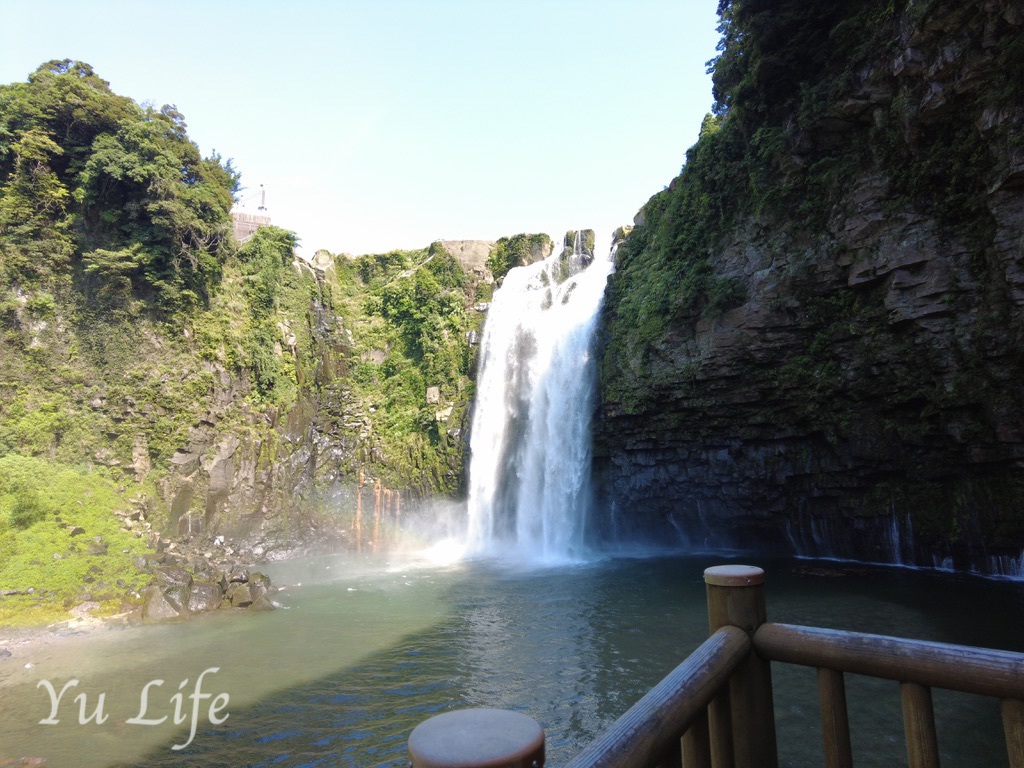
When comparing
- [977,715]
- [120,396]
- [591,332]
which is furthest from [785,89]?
[120,396]

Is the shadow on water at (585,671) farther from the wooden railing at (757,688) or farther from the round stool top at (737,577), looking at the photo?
the round stool top at (737,577)

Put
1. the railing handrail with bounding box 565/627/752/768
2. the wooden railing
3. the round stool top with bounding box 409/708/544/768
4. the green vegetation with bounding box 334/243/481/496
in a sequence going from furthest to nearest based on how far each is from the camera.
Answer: the green vegetation with bounding box 334/243/481/496 < the wooden railing < the railing handrail with bounding box 565/627/752/768 < the round stool top with bounding box 409/708/544/768

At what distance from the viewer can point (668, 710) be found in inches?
72.8

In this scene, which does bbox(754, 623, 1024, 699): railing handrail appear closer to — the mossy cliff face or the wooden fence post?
the wooden fence post

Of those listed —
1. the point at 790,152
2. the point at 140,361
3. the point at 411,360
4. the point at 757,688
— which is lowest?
the point at 757,688

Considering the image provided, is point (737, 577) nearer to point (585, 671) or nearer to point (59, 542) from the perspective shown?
point (585, 671)

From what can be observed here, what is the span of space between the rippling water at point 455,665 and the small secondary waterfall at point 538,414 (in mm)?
5692

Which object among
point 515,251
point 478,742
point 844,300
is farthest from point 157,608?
point 515,251

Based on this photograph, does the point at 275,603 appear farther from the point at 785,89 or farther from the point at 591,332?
the point at 785,89

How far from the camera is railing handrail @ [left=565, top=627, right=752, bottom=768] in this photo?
1.59 m

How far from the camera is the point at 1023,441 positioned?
36.9ft

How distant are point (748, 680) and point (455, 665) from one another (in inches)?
313

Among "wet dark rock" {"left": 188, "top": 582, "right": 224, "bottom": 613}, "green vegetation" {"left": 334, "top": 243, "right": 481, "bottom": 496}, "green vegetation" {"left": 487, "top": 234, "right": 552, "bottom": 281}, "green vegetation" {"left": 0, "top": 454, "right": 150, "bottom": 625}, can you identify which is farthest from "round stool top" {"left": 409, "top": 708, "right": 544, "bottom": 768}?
"green vegetation" {"left": 487, "top": 234, "right": 552, "bottom": 281}

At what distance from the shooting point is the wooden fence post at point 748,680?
2480mm
